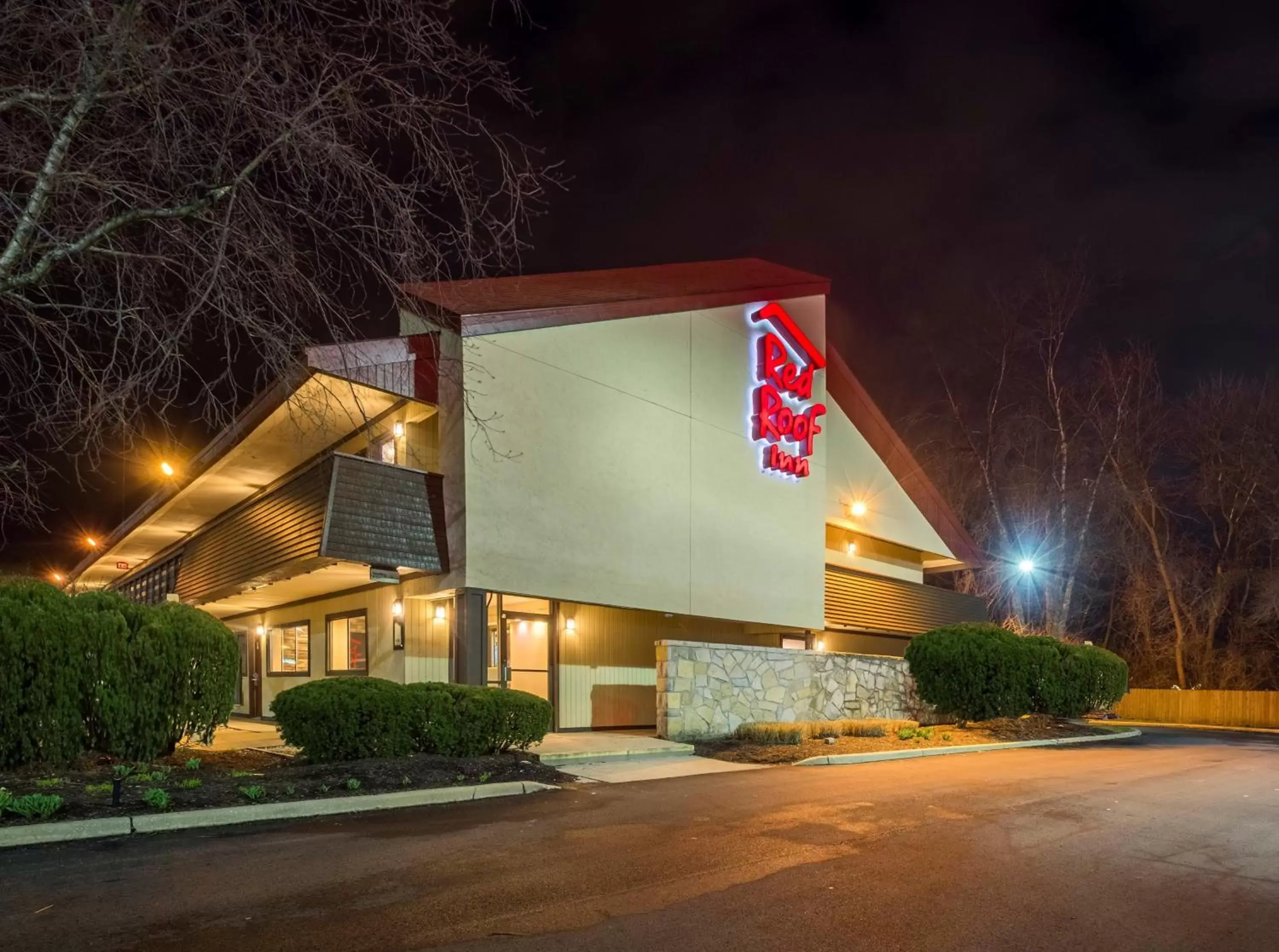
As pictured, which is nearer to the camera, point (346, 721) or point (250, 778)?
point (250, 778)

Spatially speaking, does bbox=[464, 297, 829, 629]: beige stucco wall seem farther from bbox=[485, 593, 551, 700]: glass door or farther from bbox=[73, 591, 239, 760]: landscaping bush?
bbox=[73, 591, 239, 760]: landscaping bush

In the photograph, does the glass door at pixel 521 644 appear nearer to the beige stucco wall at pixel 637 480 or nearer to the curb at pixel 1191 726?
the beige stucco wall at pixel 637 480

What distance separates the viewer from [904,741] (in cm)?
1670

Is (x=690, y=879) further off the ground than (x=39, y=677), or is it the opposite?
(x=39, y=677)

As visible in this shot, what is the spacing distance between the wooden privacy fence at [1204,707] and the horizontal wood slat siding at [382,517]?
27.1 meters

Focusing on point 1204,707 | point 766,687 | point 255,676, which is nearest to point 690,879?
point 766,687

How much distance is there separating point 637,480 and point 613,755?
5856 millimetres

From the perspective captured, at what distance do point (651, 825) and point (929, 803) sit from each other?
124 inches

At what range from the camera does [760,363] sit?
2219cm

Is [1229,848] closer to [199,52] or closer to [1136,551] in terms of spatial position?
[199,52]

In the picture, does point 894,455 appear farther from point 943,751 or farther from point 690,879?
point 690,879

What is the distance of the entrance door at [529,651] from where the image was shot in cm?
1880

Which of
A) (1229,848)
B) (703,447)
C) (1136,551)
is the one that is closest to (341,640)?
Result: (703,447)

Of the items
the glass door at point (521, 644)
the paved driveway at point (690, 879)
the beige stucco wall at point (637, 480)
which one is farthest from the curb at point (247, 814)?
the glass door at point (521, 644)
